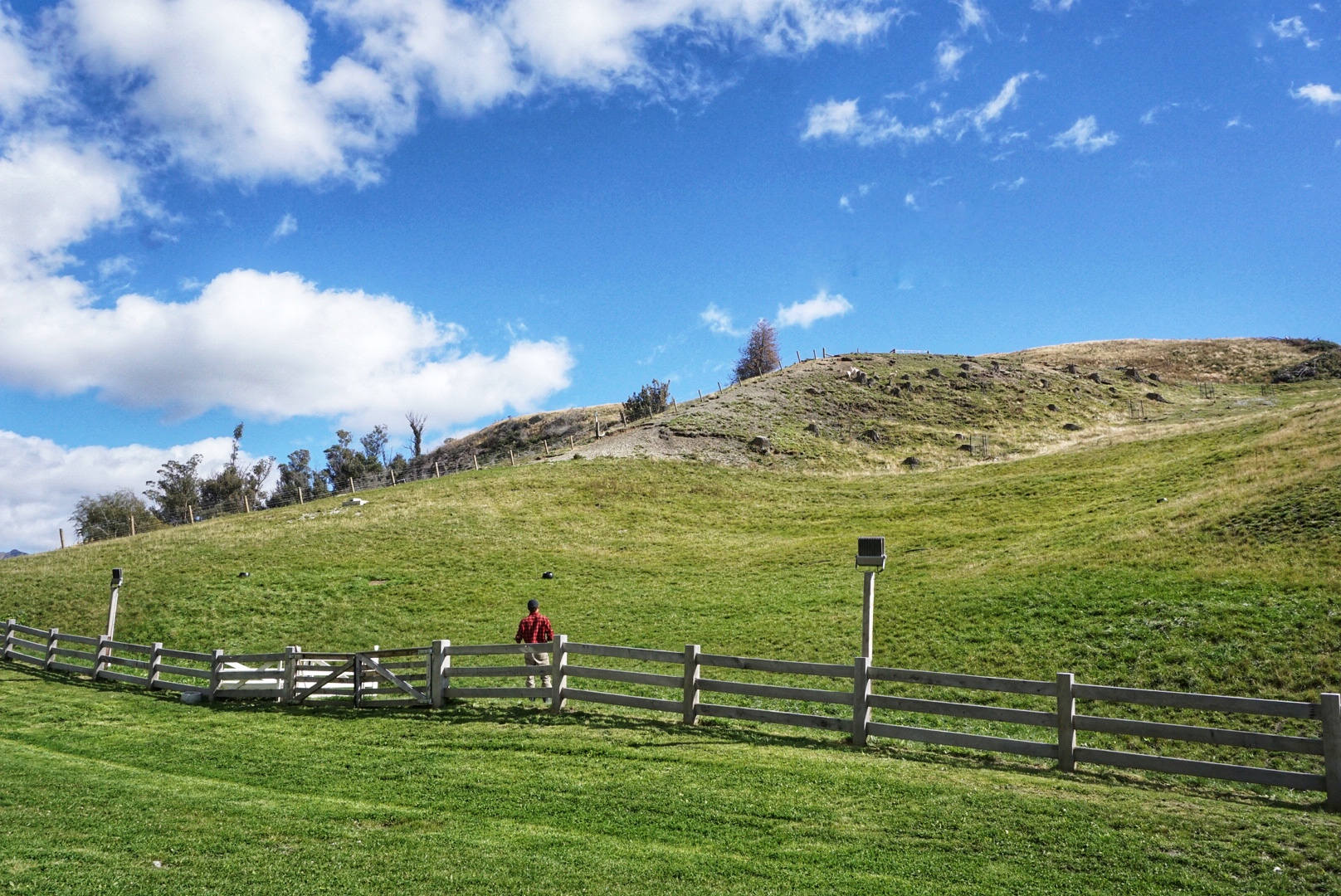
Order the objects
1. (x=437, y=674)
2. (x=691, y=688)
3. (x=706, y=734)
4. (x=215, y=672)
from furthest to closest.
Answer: (x=215, y=672) → (x=437, y=674) → (x=691, y=688) → (x=706, y=734)

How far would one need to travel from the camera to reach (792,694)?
12516 millimetres

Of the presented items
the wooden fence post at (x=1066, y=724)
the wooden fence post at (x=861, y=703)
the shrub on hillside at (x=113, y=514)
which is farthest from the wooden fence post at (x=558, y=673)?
the shrub on hillside at (x=113, y=514)

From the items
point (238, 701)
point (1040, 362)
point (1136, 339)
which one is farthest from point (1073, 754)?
point (1136, 339)

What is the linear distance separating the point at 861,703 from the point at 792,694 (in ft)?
3.46

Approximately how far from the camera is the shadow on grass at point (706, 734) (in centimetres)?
1033

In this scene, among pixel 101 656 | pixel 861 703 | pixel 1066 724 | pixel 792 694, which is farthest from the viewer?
pixel 101 656

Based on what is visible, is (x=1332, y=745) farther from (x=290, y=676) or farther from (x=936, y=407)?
(x=936, y=407)

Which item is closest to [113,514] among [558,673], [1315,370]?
[558,673]

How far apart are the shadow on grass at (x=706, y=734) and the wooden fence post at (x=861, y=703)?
20cm

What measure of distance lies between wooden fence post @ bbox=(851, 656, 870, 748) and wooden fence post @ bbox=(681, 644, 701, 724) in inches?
104

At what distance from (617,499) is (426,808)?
1492 inches

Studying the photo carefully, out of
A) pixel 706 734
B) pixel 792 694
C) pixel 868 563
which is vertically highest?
pixel 868 563

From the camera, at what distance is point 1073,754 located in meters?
10.8

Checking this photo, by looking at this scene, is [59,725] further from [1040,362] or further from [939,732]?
[1040,362]
